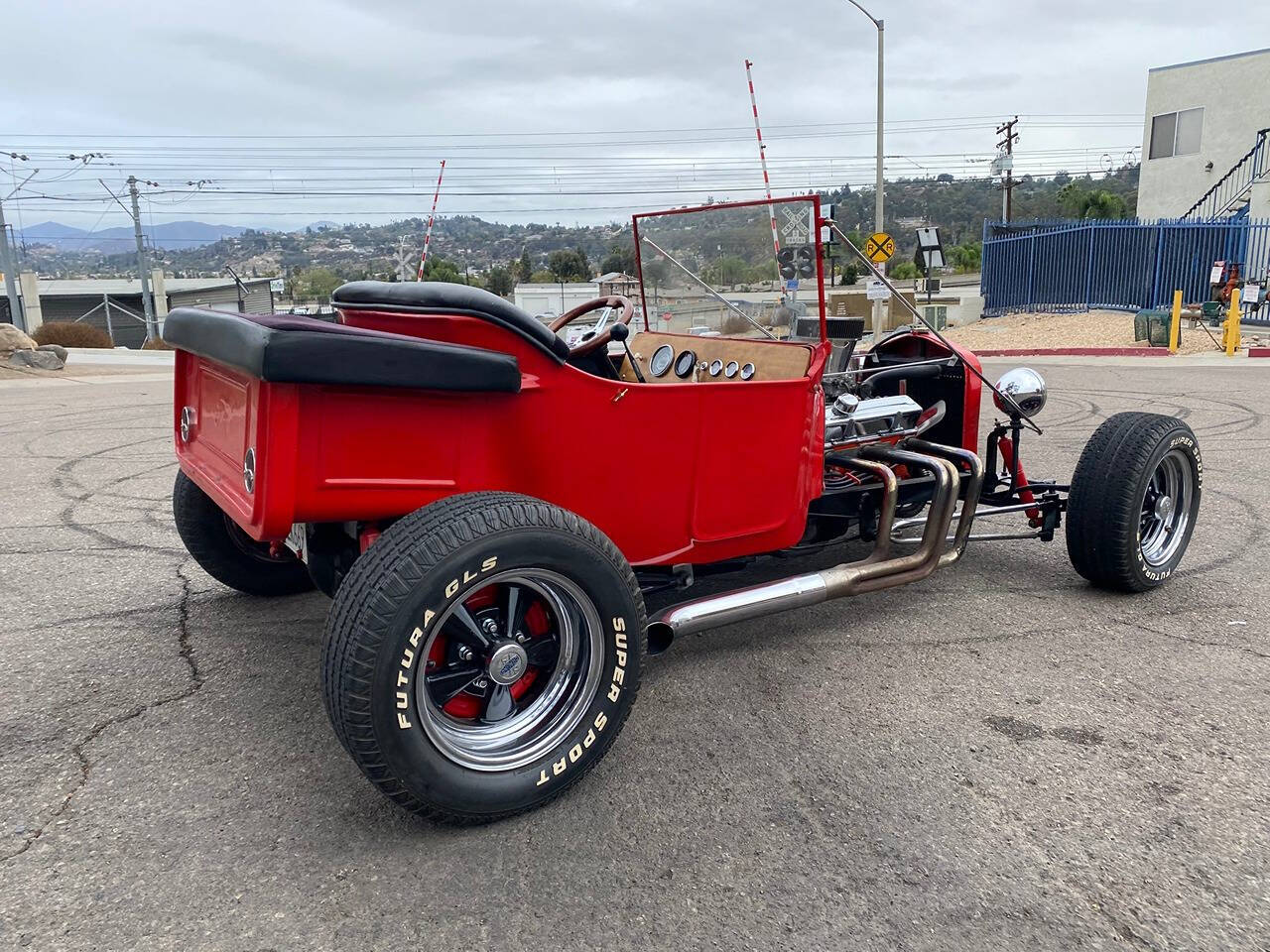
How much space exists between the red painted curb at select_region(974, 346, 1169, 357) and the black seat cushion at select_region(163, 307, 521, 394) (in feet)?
53.0

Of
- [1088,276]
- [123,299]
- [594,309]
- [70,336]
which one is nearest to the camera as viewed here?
[594,309]

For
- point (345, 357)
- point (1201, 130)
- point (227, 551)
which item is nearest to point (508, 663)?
point (345, 357)

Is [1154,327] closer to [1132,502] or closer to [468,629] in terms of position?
[1132,502]

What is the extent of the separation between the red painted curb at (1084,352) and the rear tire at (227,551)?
15668mm

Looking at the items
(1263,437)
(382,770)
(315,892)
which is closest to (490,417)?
(382,770)

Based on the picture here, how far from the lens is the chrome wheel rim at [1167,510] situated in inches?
167

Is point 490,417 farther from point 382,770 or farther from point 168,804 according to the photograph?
point 168,804

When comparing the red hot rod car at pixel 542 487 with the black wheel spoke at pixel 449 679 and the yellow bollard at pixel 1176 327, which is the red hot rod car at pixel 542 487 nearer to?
the black wheel spoke at pixel 449 679

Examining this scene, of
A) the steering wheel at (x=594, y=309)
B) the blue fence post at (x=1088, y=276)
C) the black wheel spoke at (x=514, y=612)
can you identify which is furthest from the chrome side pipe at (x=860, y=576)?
the blue fence post at (x=1088, y=276)

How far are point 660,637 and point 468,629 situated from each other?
0.73m

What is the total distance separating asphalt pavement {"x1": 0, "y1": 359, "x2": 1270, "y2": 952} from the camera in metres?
2.12

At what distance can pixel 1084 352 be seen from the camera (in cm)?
1650

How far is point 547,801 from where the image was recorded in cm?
254

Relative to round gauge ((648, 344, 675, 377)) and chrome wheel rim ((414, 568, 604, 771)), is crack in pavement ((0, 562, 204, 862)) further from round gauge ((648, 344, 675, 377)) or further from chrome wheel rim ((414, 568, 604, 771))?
round gauge ((648, 344, 675, 377))
